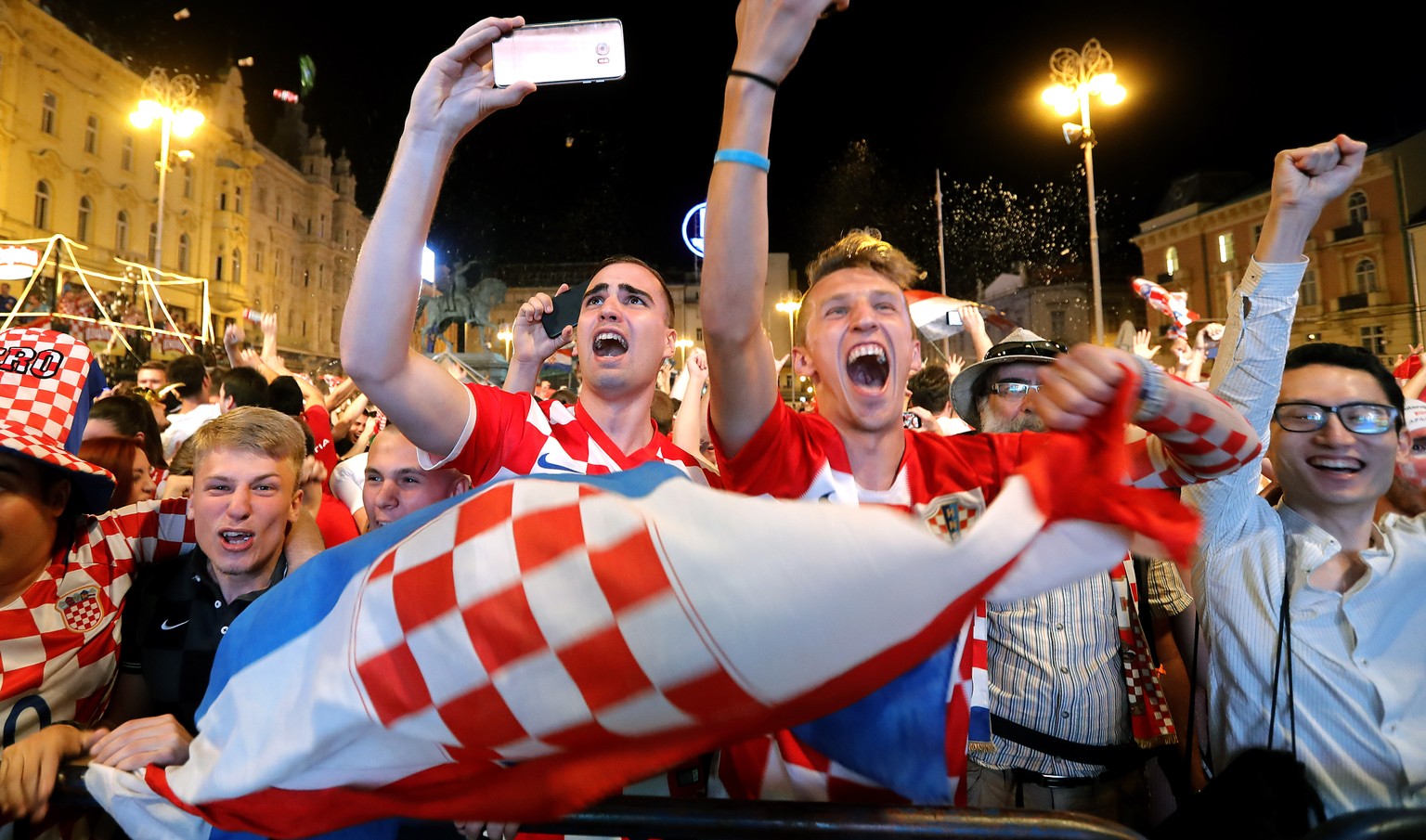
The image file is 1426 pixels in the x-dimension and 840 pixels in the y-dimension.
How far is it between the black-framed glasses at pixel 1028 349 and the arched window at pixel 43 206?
1546 inches

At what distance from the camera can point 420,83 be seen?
189cm

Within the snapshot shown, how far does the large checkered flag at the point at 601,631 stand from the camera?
3.05 feet

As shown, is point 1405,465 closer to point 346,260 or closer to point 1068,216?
point 1068,216

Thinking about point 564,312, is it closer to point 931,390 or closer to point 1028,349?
point 1028,349

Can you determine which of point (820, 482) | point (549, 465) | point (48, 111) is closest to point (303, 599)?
point (549, 465)

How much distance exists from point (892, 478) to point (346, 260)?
6454 cm

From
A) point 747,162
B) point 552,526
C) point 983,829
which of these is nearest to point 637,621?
point 552,526

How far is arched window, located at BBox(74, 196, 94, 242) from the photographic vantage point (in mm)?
32875

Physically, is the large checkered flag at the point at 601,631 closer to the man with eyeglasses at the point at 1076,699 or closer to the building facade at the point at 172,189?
the man with eyeglasses at the point at 1076,699

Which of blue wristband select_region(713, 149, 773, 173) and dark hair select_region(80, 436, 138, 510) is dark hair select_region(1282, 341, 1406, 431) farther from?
dark hair select_region(80, 436, 138, 510)

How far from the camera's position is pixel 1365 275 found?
3825 centimetres

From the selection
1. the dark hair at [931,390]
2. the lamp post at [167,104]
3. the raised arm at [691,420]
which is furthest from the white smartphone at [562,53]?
the lamp post at [167,104]

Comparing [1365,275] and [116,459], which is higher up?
[1365,275]

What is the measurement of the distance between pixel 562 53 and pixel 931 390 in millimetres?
5407
